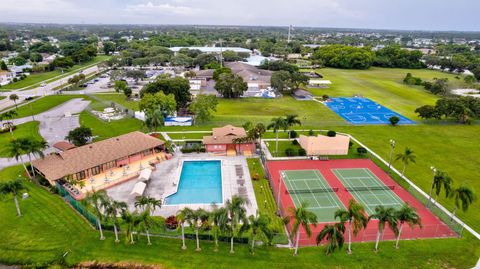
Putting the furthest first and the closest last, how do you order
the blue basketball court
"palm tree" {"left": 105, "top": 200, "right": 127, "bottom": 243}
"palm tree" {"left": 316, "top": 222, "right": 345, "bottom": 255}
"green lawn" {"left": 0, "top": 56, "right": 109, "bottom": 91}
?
1. "green lawn" {"left": 0, "top": 56, "right": 109, "bottom": 91}
2. the blue basketball court
3. "palm tree" {"left": 105, "top": 200, "right": 127, "bottom": 243}
4. "palm tree" {"left": 316, "top": 222, "right": 345, "bottom": 255}

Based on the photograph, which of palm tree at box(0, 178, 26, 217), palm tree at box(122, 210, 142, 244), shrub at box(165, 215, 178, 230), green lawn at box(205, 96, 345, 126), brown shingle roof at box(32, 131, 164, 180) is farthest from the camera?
green lawn at box(205, 96, 345, 126)

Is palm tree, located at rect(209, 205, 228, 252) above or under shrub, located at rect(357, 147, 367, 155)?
above

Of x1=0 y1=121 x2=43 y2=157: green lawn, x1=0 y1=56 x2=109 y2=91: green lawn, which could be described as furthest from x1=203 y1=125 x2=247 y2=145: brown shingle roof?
x1=0 y1=56 x2=109 y2=91: green lawn

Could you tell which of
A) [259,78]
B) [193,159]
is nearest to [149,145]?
[193,159]

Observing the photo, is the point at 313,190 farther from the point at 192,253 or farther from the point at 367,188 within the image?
the point at 192,253

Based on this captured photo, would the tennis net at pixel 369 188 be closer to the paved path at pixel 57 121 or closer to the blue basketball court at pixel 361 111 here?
the blue basketball court at pixel 361 111

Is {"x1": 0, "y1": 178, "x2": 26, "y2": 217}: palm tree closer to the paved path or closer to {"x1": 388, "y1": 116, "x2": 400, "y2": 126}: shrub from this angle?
the paved path

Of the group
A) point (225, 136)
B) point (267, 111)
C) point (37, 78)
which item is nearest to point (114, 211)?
point (225, 136)
